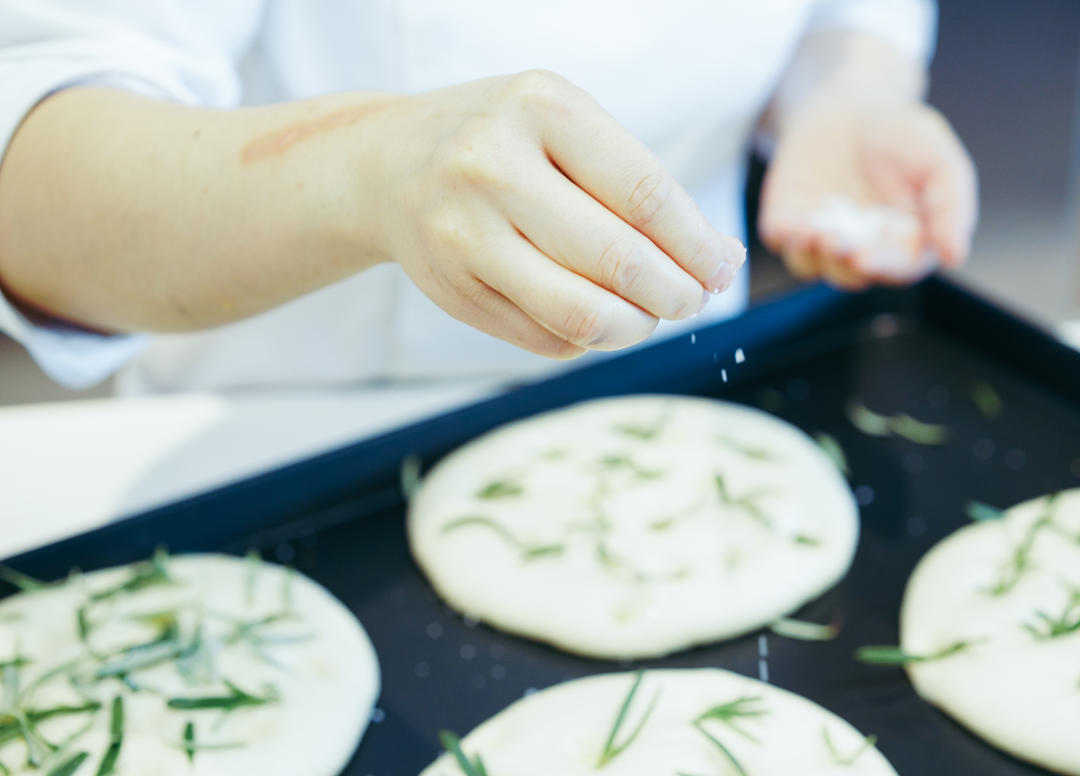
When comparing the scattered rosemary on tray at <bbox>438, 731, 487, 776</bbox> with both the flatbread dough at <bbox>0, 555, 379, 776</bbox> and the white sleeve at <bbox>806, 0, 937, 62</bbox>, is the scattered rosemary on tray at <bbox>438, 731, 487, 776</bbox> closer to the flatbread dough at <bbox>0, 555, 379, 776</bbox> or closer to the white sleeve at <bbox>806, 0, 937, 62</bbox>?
the flatbread dough at <bbox>0, 555, 379, 776</bbox>

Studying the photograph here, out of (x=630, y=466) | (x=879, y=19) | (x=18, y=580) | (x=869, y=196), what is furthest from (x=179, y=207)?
(x=879, y=19)

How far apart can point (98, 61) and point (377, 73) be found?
0.31m

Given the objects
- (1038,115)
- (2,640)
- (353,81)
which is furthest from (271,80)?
(1038,115)

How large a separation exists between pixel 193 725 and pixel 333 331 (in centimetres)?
53

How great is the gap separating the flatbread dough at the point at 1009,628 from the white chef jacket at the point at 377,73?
44 cm

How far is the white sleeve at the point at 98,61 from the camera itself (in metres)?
0.78

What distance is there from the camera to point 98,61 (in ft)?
2.61

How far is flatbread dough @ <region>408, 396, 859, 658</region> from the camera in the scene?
85cm

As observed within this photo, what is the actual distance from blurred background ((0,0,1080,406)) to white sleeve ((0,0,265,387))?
1.79m

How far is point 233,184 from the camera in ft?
2.28

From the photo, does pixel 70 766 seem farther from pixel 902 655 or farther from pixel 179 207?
pixel 902 655

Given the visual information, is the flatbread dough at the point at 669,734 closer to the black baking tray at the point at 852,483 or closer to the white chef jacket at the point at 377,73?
the black baking tray at the point at 852,483

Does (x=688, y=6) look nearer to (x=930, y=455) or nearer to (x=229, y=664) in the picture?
(x=930, y=455)

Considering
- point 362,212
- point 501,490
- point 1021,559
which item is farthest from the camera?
point 501,490
